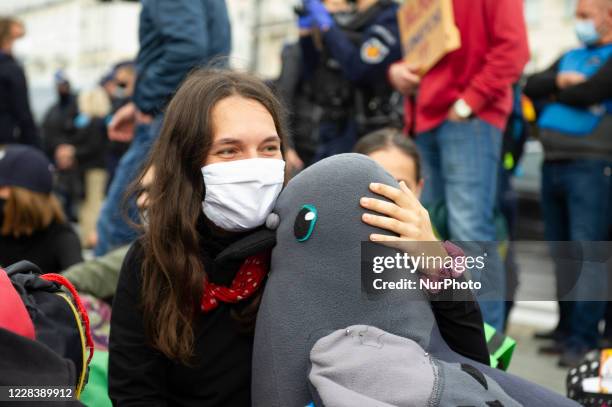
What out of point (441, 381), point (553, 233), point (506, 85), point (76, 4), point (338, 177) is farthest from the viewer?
point (76, 4)

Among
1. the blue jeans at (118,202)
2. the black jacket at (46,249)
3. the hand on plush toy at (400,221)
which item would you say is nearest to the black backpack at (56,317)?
the hand on plush toy at (400,221)

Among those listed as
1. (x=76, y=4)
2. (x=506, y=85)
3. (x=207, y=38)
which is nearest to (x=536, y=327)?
(x=506, y=85)

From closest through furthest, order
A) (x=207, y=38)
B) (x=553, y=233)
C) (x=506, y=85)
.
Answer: (x=506, y=85) < (x=207, y=38) < (x=553, y=233)

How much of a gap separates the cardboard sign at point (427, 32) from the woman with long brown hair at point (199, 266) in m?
1.61

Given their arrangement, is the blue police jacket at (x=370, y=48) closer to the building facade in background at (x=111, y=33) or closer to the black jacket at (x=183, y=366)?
the black jacket at (x=183, y=366)

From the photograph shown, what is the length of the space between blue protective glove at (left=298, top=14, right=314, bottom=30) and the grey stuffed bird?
2740mm

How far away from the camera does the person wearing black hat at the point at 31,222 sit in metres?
3.61

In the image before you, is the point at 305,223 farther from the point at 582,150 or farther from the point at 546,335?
the point at 546,335

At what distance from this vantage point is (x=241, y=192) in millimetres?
1897

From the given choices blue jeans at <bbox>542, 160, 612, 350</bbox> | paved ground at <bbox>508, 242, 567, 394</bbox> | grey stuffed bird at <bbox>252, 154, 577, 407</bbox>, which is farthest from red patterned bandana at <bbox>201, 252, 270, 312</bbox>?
blue jeans at <bbox>542, 160, 612, 350</bbox>

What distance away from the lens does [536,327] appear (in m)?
4.84

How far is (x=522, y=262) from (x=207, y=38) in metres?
2.10

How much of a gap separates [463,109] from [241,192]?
183cm

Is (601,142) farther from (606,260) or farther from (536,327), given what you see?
(606,260)
